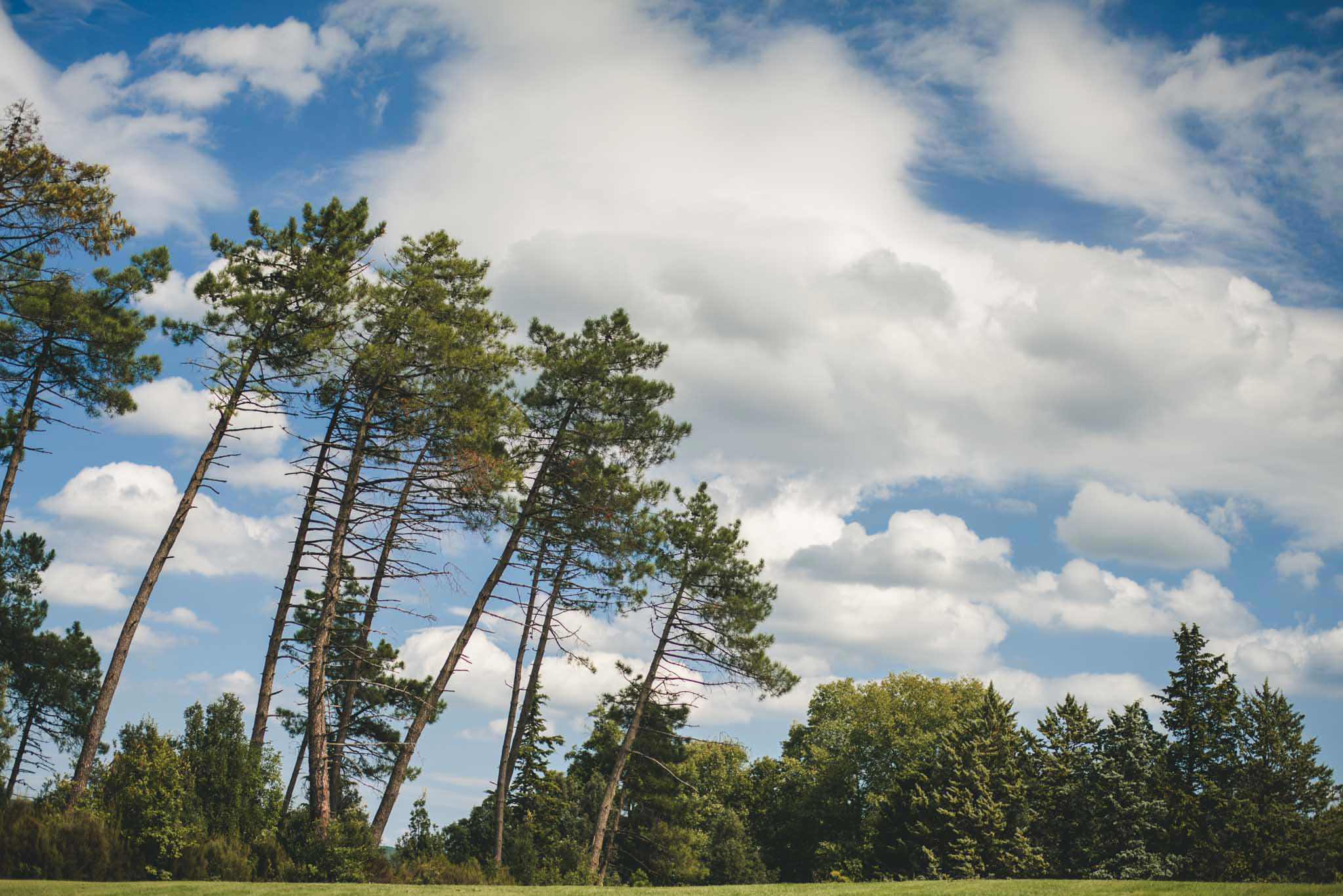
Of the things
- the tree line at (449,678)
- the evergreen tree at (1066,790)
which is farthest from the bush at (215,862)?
the evergreen tree at (1066,790)

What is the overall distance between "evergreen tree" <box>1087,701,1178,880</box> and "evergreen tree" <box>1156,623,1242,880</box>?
422 millimetres

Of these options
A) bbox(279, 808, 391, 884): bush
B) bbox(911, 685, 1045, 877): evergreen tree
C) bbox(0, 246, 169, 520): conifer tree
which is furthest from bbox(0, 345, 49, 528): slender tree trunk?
bbox(911, 685, 1045, 877): evergreen tree

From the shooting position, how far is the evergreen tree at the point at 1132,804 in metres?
31.9

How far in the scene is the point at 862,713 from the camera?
56500 mm

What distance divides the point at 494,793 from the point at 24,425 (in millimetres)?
19348

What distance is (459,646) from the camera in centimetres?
2522

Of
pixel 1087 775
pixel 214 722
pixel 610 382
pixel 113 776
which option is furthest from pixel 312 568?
pixel 1087 775

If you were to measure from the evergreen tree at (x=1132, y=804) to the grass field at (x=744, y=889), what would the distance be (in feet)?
43.0

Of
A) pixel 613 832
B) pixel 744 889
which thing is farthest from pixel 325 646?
pixel 613 832

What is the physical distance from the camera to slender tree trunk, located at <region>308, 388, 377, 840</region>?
72.3ft

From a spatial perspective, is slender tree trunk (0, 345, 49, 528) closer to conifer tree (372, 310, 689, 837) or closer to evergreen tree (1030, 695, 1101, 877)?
conifer tree (372, 310, 689, 837)

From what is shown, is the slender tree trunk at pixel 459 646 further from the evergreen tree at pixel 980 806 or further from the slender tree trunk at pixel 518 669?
the evergreen tree at pixel 980 806

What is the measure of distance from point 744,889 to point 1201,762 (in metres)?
20.2

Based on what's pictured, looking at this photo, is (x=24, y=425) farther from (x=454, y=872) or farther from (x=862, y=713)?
(x=862, y=713)
